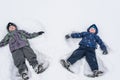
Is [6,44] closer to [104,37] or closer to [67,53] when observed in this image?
[67,53]

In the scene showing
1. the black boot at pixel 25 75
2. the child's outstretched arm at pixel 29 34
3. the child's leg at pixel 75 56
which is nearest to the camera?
the black boot at pixel 25 75

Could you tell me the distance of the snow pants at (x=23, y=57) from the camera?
347cm

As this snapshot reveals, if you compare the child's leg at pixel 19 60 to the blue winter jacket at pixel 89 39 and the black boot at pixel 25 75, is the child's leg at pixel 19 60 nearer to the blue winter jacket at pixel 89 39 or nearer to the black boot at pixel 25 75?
the black boot at pixel 25 75

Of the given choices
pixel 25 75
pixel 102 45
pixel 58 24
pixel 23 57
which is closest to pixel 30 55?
pixel 23 57

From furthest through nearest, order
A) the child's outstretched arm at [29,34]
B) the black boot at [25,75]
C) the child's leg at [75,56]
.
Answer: the child's outstretched arm at [29,34] < the child's leg at [75,56] < the black boot at [25,75]

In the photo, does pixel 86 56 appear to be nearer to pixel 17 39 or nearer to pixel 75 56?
pixel 75 56

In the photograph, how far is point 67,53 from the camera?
11.8ft

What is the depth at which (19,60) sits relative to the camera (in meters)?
3.49

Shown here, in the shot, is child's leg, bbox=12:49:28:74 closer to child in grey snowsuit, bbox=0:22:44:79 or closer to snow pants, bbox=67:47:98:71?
child in grey snowsuit, bbox=0:22:44:79

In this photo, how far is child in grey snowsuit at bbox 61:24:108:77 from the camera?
3504 millimetres

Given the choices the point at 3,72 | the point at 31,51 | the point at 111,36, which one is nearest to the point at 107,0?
the point at 111,36

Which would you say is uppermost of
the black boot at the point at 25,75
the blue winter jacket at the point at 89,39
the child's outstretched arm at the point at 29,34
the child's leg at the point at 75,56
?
the child's outstretched arm at the point at 29,34

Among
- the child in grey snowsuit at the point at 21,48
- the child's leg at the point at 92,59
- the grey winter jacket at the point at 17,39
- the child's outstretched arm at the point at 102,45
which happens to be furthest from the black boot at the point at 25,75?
the child's outstretched arm at the point at 102,45

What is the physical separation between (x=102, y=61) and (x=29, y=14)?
34.0 inches
